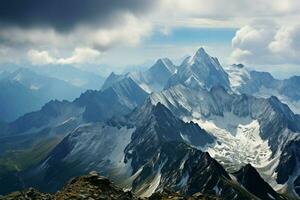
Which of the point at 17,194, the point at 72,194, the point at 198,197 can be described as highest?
the point at 72,194

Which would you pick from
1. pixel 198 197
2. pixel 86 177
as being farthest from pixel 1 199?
pixel 198 197

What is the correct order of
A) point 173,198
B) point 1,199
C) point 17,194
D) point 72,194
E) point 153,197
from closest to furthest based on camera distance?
1. point 72,194
2. point 1,199
3. point 17,194
4. point 173,198
5. point 153,197

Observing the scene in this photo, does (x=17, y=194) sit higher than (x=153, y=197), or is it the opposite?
(x=17, y=194)

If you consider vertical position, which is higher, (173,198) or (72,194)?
(72,194)

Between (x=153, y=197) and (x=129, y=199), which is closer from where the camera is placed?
(x=129, y=199)

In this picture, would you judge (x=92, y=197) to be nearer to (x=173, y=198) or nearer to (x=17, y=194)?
(x=17, y=194)

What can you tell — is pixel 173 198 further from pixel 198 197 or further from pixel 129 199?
pixel 129 199

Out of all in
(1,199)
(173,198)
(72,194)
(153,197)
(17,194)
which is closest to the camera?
(72,194)

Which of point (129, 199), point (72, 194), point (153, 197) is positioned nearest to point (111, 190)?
point (129, 199)

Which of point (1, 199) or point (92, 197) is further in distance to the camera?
point (1, 199)
